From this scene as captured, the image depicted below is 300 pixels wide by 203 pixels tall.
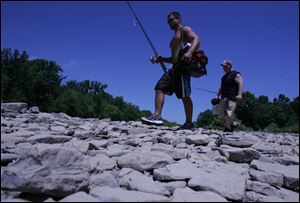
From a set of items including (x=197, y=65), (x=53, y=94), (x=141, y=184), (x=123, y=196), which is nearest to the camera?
(x=123, y=196)

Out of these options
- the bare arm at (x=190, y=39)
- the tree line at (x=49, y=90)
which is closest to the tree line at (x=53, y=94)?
the tree line at (x=49, y=90)

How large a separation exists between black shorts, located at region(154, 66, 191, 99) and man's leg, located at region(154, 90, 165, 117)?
8cm

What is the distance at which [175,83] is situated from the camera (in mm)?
6527

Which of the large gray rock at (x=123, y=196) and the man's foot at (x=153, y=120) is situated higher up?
the man's foot at (x=153, y=120)

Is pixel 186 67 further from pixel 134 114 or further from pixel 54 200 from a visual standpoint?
pixel 134 114

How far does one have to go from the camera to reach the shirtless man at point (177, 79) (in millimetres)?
6371

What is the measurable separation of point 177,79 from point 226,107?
66.8 inches

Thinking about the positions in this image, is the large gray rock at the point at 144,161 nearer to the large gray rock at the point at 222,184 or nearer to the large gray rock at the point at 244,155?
the large gray rock at the point at 222,184

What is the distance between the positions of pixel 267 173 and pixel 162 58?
14.7 feet

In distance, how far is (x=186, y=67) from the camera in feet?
20.9

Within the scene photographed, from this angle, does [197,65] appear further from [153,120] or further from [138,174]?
[138,174]

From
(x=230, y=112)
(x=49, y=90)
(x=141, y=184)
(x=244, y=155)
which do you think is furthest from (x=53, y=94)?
(x=141, y=184)

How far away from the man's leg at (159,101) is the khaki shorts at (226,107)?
1.72m

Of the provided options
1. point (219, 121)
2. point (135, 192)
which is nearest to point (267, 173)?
point (135, 192)
